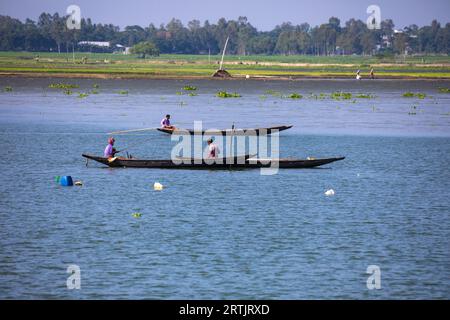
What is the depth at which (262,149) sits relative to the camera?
204 ft

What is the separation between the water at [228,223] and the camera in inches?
1091

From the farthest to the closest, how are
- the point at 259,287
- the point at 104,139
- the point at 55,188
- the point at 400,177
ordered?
the point at 104,139
the point at 400,177
the point at 55,188
the point at 259,287

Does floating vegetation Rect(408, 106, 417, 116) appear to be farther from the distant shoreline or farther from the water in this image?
the distant shoreline

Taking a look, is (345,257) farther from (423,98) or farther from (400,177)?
(423,98)

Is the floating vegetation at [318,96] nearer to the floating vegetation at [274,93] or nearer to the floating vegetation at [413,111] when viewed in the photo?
the floating vegetation at [274,93]

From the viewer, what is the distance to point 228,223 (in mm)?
35812

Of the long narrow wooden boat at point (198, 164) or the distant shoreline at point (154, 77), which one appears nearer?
the long narrow wooden boat at point (198, 164)

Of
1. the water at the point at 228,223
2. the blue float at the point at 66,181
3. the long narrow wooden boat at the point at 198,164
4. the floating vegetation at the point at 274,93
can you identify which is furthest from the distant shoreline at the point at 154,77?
the blue float at the point at 66,181

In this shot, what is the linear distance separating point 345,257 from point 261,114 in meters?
62.2

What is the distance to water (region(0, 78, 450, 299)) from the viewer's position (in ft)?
90.9

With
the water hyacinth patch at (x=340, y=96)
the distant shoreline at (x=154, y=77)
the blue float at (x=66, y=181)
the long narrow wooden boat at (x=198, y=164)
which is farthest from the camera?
the distant shoreline at (x=154, y=77)
